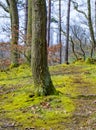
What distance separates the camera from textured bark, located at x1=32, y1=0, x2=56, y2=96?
649 cm

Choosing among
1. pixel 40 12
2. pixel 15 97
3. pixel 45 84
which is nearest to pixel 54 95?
pixel 45 84

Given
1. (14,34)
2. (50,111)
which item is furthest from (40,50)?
(14,34)

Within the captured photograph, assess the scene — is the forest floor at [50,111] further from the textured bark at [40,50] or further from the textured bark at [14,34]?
the textured bark at [14,34]

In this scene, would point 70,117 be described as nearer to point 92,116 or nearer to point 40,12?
point 92,116

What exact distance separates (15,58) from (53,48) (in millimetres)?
2259

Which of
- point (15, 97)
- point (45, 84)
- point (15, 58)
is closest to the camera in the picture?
point (45, 84)

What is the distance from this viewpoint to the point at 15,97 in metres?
7.61

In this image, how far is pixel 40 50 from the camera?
21.7 ft

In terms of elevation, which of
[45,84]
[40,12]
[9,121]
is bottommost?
[9,121]

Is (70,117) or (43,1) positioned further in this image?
(43,1)

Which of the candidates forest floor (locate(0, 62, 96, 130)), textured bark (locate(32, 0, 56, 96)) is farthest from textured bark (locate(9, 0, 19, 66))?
textured bark (locate(32, 0, 56, 96))

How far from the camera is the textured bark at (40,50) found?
256 inches

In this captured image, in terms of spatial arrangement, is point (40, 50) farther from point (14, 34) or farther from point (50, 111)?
point (14, 34)

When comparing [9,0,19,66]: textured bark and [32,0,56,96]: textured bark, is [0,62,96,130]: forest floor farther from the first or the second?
[9,0,19,66]: textured bark
